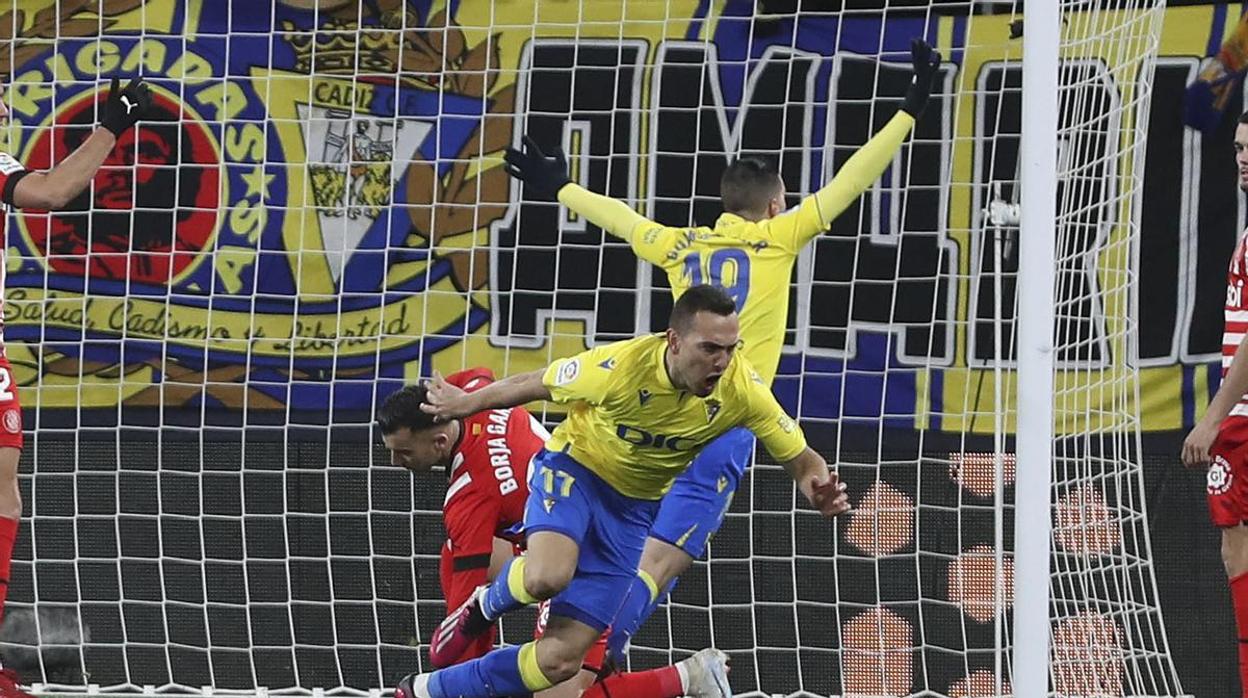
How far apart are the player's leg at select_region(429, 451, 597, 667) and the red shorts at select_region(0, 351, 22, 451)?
144 cm

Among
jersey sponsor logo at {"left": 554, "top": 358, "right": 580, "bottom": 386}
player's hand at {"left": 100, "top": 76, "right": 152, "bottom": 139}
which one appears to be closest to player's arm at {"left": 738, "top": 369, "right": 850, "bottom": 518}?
jersey sponsor logo at {"left": 554, "top": 358, "right": 580, "bottom": 386}

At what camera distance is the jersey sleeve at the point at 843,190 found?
603cm

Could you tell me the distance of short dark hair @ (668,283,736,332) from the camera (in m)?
5.04

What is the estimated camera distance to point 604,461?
5.59 meters

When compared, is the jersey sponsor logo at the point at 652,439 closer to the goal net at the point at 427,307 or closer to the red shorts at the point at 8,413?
the red shorts at the point at 8,413

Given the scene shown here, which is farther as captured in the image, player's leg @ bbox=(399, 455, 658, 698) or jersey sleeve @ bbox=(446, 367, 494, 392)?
jersey sleeve @ bbox=(446, 367, 494, 392)

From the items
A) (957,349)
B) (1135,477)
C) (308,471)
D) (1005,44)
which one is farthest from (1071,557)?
(308,471)

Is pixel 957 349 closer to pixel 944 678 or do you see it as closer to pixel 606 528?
pixel 944 678

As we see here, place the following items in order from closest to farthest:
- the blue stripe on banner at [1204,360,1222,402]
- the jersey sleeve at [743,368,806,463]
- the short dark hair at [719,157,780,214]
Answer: the jersey sleeve at [743,368,806,463] < the short dark hair at [719,157,780,214] < the blue stripe on banner at [1204,360,1222,402]

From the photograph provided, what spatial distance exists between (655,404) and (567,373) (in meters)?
0.27

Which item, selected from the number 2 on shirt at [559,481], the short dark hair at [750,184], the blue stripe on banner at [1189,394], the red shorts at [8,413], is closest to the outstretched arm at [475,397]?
the number 2 on shirt at [559,481]

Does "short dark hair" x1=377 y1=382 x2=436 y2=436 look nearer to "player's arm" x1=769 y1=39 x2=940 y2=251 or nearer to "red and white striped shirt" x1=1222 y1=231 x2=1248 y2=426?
"player's arm" x1=769 y1=39 x2=940 y2=251

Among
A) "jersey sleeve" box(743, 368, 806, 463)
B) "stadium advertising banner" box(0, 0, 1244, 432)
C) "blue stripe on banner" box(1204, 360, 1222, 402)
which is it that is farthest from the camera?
"stadium advertising banner" box(0, 0, 1244, 432)

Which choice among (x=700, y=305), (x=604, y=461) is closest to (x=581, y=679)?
(x=604, y=461)
